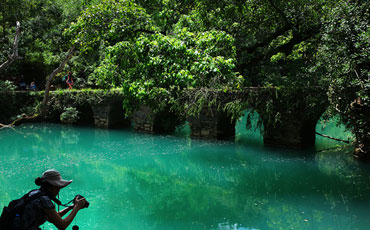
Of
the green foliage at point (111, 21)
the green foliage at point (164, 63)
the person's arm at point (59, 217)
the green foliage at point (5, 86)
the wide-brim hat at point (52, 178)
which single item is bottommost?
the person's arm at point (59, 217)

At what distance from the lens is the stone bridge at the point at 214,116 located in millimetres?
12469

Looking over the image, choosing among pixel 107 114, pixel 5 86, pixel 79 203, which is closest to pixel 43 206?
pixel 79 203

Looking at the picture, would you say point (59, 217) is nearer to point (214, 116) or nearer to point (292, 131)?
point (292, 131)

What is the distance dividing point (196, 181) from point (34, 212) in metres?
6.46

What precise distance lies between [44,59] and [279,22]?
55.4ft

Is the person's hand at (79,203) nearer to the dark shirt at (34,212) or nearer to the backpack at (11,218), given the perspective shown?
the dark shirt at (34,212)

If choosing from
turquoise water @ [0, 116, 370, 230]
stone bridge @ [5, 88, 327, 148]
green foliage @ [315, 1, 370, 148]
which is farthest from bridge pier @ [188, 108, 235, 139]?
green foliage @ [315, 1, 370, 148]

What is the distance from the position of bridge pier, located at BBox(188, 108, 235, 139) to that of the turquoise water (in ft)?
2.03

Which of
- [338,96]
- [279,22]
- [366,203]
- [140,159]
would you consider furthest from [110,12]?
[366,203]

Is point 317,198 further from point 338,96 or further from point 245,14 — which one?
point 245,14

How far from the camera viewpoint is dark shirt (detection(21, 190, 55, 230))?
3005 mm

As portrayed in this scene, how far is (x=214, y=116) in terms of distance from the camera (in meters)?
14.5

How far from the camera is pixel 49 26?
23047 mm

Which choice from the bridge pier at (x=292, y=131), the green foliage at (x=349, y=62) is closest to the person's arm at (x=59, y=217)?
the green foliage at (x=349, y=62)
